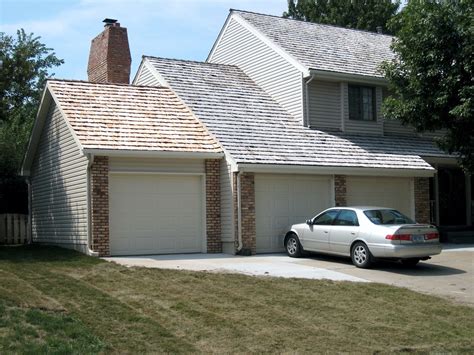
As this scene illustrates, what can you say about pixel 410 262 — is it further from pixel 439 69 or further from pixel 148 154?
pixel 148 154

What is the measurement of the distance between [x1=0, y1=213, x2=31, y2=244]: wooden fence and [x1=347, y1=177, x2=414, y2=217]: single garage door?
1128 centimetres

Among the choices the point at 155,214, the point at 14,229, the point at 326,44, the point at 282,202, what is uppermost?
the point at 326,44

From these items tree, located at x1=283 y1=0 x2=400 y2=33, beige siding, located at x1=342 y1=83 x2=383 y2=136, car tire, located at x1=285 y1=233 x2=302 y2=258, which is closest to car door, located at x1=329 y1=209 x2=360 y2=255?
car tire, located at x1=285 y1=233 x2=302 y2=258

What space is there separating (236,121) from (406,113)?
16.3 feet

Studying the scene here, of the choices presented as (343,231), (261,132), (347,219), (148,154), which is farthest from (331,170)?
(148,154)

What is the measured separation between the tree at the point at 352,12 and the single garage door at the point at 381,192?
25.8 metres

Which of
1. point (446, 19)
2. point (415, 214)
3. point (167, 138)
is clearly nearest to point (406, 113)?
point (446, 19)

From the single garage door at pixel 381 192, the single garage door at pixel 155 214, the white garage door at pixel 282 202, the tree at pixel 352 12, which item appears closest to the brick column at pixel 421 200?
the single garage door at pixel 381 192

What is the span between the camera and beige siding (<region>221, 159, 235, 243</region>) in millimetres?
17766

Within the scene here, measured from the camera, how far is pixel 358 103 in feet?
74.0

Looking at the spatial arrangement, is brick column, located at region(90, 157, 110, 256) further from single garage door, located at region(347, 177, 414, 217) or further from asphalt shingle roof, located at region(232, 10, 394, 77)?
asphalt shingle roof, located at region(232, 10, 394, 77)

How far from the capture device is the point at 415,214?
69.5 feet

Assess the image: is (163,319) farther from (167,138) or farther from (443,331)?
(167,138)

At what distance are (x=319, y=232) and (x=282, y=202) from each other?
2.74 metres
